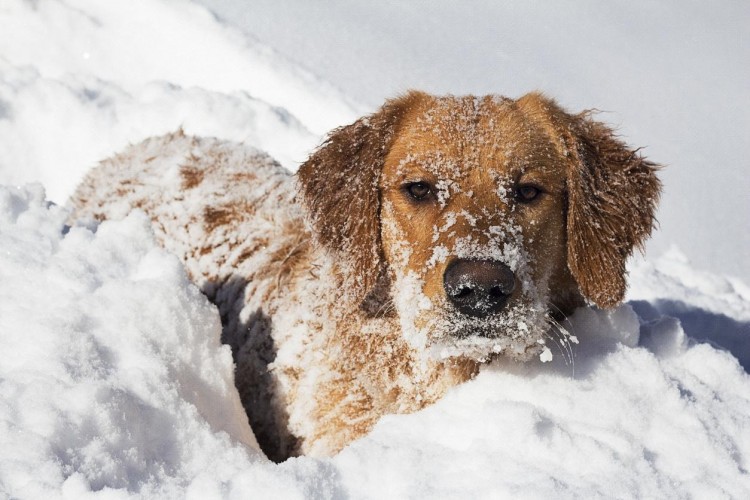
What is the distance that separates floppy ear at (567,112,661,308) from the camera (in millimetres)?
2969

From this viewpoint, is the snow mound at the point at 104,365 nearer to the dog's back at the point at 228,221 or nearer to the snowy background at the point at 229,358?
the snowy background at the point at 229,358

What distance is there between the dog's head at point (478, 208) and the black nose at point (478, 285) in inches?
1.0

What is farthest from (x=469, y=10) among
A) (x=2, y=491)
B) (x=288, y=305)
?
(x=2, y=491)

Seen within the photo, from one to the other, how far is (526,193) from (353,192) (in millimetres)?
689

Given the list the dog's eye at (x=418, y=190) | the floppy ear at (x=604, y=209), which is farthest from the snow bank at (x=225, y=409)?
the dog's eye at (x=418, y=190)

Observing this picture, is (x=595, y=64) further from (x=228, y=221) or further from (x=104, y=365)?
(x=104, y=365)

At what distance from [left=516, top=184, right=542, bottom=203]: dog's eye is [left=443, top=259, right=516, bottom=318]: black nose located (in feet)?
1.67

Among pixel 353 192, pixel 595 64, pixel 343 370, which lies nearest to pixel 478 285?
pixel 353 192

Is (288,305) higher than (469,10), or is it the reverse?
(469,10)

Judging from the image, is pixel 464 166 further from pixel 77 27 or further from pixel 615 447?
pixel 77 27

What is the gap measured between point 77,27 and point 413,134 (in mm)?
5193

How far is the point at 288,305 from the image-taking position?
3.64 meters

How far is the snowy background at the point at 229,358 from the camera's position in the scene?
2.10m

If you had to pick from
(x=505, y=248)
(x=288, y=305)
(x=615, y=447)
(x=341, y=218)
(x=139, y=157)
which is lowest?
(x=139, y=157)
